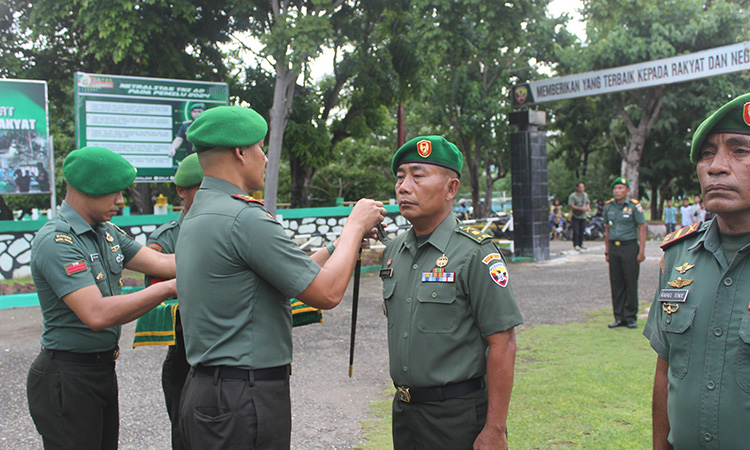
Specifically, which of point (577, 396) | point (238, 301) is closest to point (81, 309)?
point (238, 301)

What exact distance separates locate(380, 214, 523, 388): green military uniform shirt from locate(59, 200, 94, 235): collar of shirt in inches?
56.5

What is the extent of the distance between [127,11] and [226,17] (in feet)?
10.4

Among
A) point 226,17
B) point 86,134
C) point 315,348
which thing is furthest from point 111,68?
point 315,348

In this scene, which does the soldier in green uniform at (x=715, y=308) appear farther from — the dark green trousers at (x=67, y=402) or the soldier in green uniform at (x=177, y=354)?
the dark green trousers at (x=67, y=402)

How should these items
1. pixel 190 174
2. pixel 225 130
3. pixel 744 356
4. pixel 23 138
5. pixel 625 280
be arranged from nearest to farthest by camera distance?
1. pixel 744 356
2. pixel 225 130
3. pixel 190 174
4. pixel 625 280
5. pixel 23 138

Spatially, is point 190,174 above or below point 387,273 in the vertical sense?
above

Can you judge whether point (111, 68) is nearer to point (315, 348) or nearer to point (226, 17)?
point (226, 17)

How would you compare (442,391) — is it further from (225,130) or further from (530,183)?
(530,183)

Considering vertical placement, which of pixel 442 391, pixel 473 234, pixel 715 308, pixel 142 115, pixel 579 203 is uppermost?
pixel 142 115

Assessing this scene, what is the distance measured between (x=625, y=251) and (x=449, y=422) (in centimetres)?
613

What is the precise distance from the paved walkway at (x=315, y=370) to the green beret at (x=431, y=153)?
7.82 feet

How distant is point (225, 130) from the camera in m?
2.23

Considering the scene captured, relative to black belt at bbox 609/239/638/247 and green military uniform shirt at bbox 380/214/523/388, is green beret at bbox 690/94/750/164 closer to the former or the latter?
green military uniform shirt at bbox 380/214/523/388

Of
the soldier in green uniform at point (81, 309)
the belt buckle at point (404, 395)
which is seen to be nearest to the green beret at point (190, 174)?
the soldier in green uniform at point (81, 309)
